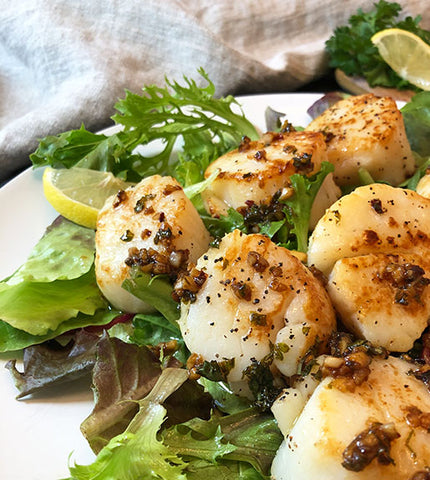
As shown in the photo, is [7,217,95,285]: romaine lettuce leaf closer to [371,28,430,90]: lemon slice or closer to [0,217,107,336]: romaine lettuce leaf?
[0,217,107,336]: romaine lettuce leaf

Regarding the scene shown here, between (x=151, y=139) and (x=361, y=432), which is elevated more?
(x=151, y=139)

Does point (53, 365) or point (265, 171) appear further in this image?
point (265, 171)


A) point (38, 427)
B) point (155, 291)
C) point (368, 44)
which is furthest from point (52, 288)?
point (368, 44)

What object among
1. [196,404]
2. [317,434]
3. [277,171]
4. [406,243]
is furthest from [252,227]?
[317,434]

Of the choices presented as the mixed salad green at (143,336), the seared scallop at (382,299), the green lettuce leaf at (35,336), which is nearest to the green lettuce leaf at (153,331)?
the mixed salad green at (143,336)

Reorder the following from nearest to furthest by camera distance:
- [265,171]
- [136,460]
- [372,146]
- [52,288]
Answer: [136,460]
[52,288]
[265,171]
[372,146]

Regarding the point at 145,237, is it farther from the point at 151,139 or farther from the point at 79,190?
the point at 151,139

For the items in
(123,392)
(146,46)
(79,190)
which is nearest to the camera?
(123,392)
